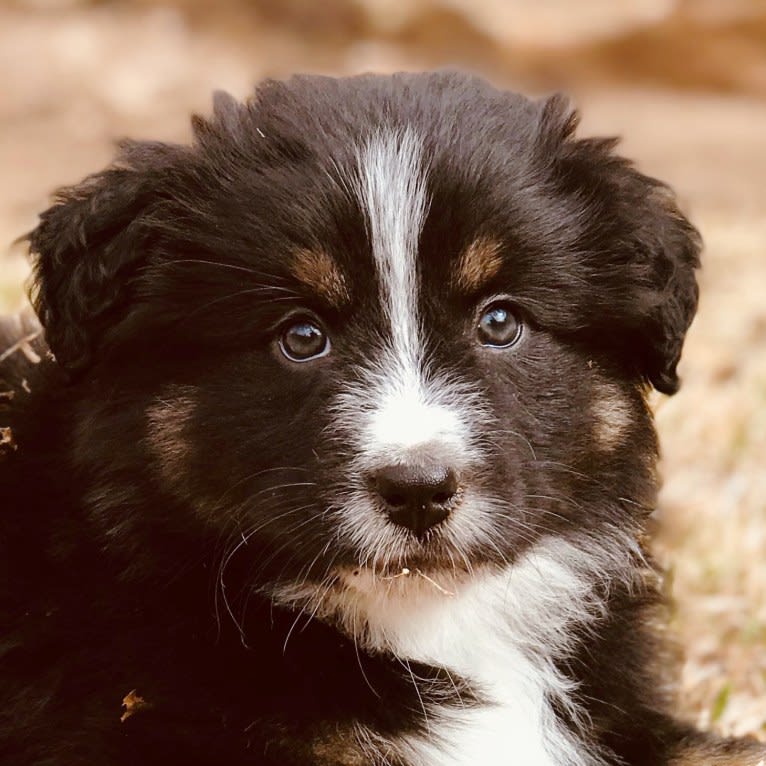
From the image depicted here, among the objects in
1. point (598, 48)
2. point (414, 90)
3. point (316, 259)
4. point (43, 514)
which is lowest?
point (43, 514)

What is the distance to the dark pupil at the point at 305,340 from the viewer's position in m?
3.10

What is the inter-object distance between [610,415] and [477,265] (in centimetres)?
55

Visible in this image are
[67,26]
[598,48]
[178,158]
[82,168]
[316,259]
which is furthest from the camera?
[598,48]

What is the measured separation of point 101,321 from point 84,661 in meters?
0.78

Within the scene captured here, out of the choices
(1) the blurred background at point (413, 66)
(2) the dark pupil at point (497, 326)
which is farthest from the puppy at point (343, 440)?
(1) the blurred background at point (413, 66)

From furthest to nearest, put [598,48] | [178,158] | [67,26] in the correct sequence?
[598,48], [67,26], [178,158]

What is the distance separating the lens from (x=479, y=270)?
3.07m

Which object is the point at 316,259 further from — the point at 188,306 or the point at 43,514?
the point at 43,514

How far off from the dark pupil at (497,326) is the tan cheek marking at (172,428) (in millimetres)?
685

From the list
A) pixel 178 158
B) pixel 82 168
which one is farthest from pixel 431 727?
pixel 82 168

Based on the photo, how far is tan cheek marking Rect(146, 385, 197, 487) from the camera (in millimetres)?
3139

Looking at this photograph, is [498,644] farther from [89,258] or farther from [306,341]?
[89,258]

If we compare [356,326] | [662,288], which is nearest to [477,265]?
[356,326]

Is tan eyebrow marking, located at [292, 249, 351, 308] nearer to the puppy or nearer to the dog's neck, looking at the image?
the puppy
